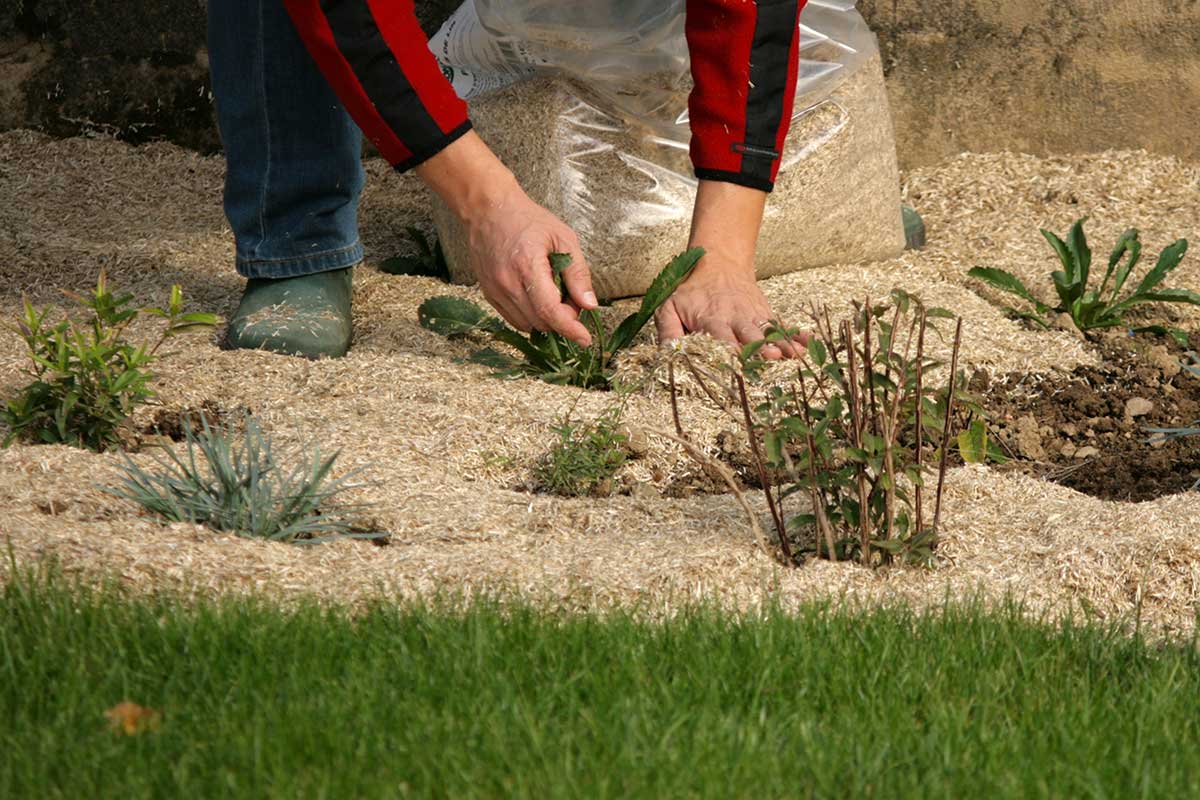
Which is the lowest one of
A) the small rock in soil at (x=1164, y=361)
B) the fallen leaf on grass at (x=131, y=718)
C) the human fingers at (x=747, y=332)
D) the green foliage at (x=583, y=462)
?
the fallen leaf on grass at (x=131, y=718)

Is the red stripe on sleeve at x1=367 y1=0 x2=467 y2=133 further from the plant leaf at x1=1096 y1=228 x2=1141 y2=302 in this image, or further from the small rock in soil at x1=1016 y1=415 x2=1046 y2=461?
the plant leaf at x1=1096 y1=228 x2=1141 y2=302

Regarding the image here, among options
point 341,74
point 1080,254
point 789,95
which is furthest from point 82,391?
point 1080,254

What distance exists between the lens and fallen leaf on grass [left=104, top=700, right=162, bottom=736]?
152cm

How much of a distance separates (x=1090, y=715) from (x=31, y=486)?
176 centimetres

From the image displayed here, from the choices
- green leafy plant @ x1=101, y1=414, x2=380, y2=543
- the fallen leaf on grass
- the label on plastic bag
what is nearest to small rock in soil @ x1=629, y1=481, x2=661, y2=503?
green leafy plant @ x1=101, y1=414, x2=380, y2=543

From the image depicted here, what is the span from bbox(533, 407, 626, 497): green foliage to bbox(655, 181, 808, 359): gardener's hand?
1.49ft

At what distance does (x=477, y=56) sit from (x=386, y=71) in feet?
3.93

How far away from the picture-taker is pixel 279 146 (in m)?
3.23

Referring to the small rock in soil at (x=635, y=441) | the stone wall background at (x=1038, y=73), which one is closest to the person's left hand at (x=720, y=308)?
the small rock in soil at (x=635, y=441)

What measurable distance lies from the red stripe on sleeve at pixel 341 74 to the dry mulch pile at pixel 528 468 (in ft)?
1.86

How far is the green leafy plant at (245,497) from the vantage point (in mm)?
2184

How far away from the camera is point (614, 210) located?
12.0ft

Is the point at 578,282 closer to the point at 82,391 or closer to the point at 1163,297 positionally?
the point at 82,391

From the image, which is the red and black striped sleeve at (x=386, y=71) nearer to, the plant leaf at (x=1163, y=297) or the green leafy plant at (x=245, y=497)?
the green leafy plant at (x=245, y=497)
